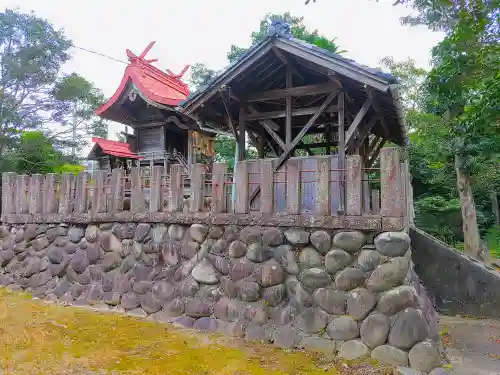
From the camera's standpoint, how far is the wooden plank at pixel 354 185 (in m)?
5.09

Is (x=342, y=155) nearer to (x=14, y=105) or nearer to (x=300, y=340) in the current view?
(x=300, y=340)

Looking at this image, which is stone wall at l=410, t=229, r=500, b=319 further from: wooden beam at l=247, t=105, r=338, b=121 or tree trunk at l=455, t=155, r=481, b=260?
tree trunk at l=455, t=155, r=481, b=260

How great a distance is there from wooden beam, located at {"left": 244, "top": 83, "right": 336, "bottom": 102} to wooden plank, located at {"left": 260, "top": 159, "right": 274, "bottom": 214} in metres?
2.06

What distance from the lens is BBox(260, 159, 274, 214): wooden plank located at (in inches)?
226

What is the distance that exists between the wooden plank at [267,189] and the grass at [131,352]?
6.56ft

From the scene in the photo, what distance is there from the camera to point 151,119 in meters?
13.8

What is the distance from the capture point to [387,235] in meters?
4.84

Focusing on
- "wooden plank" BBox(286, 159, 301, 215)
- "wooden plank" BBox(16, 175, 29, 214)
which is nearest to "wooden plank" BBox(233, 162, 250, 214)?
"wooden plank" BBox(286, 159, 301, 215)

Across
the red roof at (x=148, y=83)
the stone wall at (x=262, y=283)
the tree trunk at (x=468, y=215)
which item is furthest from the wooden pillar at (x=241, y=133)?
the tree trunk at (x=468, y=215)

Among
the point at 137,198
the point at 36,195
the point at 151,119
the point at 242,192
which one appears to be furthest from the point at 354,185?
the point at 151,119

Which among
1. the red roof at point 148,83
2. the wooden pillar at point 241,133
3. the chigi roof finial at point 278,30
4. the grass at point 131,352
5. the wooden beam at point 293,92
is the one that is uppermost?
the red roof at point 148,83

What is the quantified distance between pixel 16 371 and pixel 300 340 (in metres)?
3.53

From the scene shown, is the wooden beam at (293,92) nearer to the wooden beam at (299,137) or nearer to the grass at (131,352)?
the wooden beam at (299,137)

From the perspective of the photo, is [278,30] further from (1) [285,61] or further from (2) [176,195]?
(2) [176,195]
